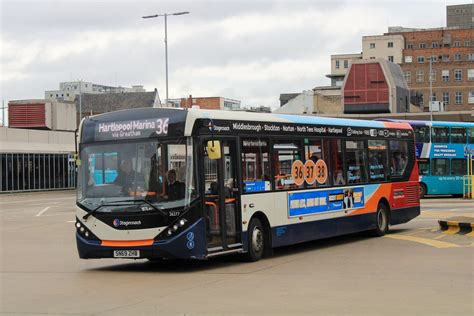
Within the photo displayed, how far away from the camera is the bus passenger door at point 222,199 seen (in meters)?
13.6

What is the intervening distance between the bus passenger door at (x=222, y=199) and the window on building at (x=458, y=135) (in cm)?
2917

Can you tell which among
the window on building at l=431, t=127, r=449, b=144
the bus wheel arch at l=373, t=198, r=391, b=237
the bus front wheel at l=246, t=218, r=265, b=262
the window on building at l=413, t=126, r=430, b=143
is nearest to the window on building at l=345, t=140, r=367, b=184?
the bus wheel arch at l=373, t=198, r=391, b=237

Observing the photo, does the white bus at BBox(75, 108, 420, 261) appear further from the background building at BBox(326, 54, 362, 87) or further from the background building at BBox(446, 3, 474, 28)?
the background building at BBox(446, 3, 474, 28)

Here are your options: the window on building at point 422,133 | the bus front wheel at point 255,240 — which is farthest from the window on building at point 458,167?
the bus front wheel at point 255,240

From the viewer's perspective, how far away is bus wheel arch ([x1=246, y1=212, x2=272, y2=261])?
47.6 ft

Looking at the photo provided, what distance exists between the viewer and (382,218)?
20.1m

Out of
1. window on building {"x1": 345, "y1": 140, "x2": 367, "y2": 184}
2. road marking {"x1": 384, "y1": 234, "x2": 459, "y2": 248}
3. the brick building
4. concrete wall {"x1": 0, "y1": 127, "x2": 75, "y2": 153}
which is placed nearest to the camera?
road marking {"x1": 384, "y1": 234, "x2": 459, "y2": 248}

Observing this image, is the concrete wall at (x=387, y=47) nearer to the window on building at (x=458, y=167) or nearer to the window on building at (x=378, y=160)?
the window on building at (x=458, y=167)

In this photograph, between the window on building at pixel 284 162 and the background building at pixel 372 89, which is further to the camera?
the background building at pixel 372 89

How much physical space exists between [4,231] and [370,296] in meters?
17.4

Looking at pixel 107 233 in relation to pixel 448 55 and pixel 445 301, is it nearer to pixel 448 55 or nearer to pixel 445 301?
pixel 445 301

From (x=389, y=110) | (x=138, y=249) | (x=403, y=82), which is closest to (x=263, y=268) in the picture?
(x=138, y=249)

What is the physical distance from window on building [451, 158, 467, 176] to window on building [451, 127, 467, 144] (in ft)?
3.36

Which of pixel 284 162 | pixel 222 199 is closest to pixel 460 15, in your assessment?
pixel 284 162
